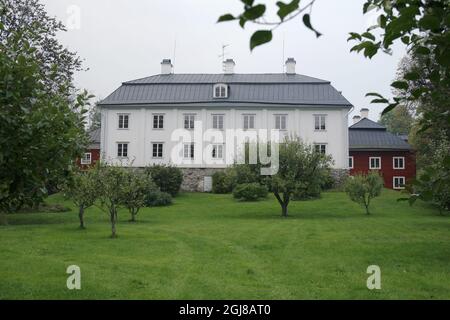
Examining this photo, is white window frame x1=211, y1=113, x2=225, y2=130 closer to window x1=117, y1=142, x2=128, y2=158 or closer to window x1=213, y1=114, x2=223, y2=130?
window x1=213, y1=114, x2=223, y2=130

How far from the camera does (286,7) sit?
1955 mm

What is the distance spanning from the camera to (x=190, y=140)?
44.1m

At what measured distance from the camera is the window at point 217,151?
141 feet

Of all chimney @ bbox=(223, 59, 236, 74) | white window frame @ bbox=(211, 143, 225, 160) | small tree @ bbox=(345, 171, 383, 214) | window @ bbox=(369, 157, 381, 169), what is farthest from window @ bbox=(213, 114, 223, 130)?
small tree @ bbox=(345, 171, 383, 214)

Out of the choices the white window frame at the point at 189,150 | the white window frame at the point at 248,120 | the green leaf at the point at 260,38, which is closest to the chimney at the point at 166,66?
the white window frame at the point at 189,150

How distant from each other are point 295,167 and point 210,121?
58.1ft

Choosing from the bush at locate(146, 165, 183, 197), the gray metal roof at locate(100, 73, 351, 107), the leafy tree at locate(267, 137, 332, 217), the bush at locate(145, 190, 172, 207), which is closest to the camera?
the leafy tree at locate(267, 137, 332, 217)

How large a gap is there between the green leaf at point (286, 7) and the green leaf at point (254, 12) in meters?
0.09

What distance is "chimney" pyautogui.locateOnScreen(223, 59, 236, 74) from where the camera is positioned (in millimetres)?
47844

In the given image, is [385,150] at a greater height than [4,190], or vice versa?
[385,150]

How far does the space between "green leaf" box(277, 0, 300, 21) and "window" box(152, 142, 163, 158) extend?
42.2 meters
